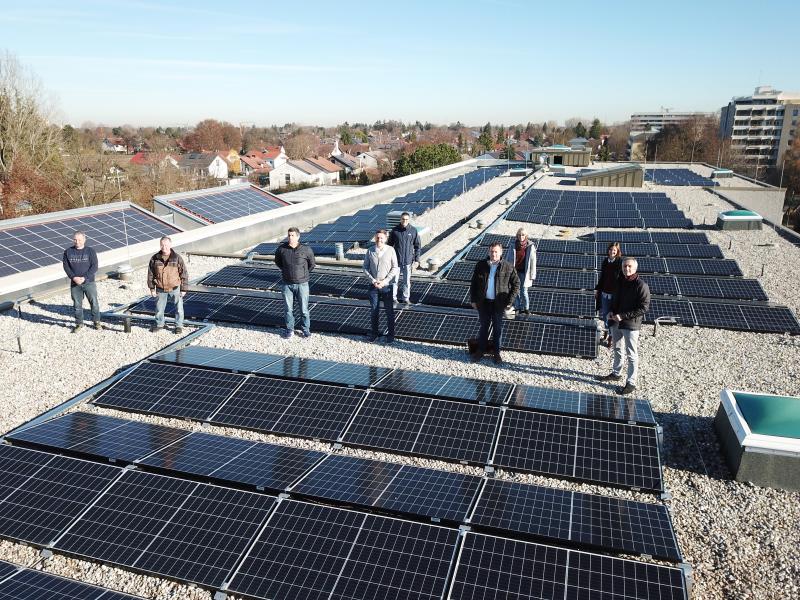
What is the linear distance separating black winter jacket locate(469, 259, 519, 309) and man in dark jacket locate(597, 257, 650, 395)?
167 centimetres

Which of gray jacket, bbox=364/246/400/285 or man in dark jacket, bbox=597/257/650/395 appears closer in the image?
man in dark jacket, bbox=597/257/650/395

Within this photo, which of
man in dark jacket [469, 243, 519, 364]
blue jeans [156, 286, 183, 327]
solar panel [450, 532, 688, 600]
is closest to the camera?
solar panel [450, 532, 688, 600]

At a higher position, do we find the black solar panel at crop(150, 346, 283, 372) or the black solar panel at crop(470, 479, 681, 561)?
the black solar panel at crop(150, 346, 283, 372)

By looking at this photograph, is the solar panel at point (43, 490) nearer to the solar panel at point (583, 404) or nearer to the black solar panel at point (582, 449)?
the black solar panel at point (582, 449)

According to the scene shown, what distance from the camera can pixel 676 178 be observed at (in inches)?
1730

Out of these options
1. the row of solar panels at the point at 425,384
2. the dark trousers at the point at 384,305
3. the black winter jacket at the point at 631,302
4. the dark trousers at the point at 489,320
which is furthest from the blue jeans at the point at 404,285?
the black winter jacket at the point at 631,302

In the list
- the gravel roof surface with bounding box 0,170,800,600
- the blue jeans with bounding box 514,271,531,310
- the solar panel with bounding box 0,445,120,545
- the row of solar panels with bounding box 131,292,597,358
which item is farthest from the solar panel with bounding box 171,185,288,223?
the solar panel with bounding box 0,445,120,545

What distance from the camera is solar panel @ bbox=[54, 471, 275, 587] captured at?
5.36 meters

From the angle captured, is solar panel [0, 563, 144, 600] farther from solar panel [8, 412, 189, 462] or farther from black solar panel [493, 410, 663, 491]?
black solar panel [493, 410, 663, 491]

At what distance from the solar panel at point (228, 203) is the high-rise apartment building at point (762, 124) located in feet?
366

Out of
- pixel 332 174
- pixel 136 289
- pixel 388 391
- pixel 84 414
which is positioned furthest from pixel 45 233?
pixel 332 174

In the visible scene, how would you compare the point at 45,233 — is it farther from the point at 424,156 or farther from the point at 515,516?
the point at 424,156

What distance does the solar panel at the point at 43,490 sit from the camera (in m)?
5.88

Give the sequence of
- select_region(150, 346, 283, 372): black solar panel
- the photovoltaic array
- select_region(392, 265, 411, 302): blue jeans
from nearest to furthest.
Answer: select_region(150, 346, 283, 372): black solar panel, select_region(392, 265, 411, 302): blue jeans, the photovoltaic array
